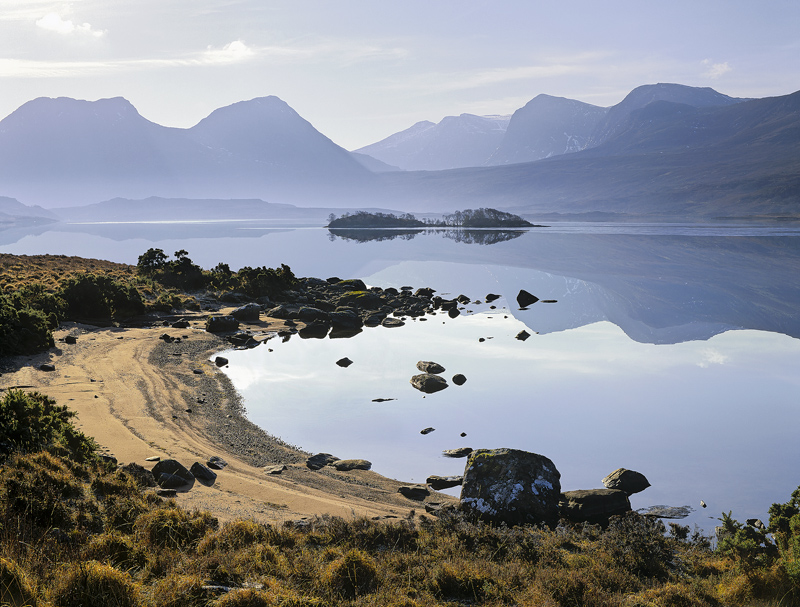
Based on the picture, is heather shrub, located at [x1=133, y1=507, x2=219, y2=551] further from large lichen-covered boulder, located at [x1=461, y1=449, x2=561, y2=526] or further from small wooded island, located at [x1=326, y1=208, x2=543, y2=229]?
small wooded island, located at [x1=326, y1=208, x2=543, y2=229]

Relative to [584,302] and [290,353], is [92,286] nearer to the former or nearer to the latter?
[290,353]

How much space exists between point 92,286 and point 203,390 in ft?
48.3

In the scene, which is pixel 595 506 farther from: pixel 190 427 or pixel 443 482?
pixel 190 427

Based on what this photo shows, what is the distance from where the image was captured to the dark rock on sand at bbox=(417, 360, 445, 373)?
2147 centimetres

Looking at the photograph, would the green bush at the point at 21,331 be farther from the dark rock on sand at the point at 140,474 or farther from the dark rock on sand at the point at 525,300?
the dark rock on sand at the point at 525,300

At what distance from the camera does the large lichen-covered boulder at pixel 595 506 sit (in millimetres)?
11062

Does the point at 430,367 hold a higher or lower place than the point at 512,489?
higher

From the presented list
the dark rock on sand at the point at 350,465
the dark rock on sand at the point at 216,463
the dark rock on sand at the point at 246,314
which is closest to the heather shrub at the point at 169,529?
the dark rock on sand at the point at 216,463

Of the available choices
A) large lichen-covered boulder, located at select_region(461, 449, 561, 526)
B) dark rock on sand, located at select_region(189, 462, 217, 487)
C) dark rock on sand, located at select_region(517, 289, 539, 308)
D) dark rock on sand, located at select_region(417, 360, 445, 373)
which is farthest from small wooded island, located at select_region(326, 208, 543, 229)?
dark rock on sand, located at select_region(189, 462, 217, 487)

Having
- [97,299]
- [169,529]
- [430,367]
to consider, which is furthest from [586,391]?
[97,299]

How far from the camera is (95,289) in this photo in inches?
1162

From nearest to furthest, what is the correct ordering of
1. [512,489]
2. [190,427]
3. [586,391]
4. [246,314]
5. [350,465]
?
[512,489] < [350,465] < [190,427] < [586,391] < [246,314]

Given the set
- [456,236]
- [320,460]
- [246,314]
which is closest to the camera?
[320,460]

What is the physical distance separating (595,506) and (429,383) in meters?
9.02
